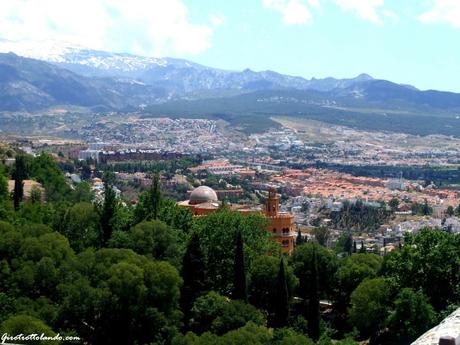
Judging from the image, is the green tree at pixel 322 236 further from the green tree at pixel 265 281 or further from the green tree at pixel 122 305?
the green tree at pixel 122 305

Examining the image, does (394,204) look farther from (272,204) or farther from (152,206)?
(152,206)

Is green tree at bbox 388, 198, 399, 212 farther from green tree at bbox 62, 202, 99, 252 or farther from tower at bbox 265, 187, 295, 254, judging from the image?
green tree at bbox 62, 202, 99, 252

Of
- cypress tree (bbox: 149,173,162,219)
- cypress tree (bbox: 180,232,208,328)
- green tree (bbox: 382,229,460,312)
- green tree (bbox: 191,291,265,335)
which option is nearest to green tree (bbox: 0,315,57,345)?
green tree (bbox: 191,291,265,335)

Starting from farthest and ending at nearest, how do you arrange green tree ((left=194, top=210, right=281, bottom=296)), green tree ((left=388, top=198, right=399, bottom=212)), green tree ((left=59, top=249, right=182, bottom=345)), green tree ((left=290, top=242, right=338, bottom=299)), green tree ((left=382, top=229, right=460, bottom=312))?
1. green tree ((left=388, top=198, right=399, bottom=212))
2. green tree ((left=290, top=242, right=338, bottom=299))
3. green tree ((left=194, top=210, right=281, bottom=296))
4. green tree ((left=382, top=229, right=460, bottom=312))
5. green tree ((left=59, top=249, right=182, bottom=345))

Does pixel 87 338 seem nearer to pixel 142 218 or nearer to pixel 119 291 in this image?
pixel 119 291

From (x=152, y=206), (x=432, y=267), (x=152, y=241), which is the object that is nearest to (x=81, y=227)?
(x=152, y=206)

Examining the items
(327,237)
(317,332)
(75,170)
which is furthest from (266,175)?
(317,332)
